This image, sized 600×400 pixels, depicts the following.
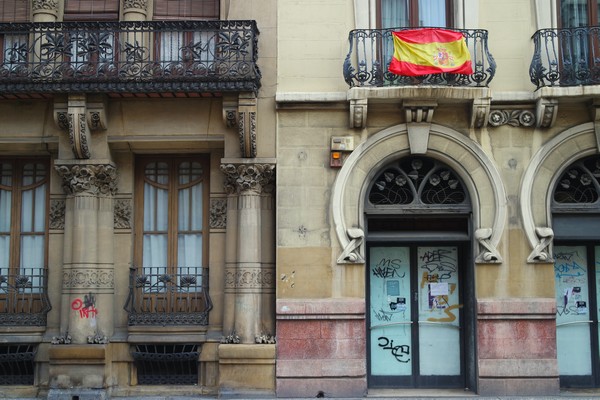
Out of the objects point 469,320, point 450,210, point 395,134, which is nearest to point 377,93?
point 395,134

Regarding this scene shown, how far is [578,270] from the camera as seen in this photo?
48.3 ft

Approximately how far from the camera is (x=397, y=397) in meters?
13.7

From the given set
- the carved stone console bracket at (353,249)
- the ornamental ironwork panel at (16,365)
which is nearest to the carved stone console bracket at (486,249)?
the carved stone console bracket at (353,249)

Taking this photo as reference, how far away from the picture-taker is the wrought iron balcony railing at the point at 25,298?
1449cm

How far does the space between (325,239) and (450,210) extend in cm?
232

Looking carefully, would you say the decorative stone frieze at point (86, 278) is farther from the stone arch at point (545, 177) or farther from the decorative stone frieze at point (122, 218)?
the stone arch at point (545, 177)

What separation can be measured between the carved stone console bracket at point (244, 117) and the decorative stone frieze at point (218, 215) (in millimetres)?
1120

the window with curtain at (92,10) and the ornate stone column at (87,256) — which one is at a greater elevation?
the window with curtain at (92,10)

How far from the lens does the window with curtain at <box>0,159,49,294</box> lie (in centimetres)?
1488

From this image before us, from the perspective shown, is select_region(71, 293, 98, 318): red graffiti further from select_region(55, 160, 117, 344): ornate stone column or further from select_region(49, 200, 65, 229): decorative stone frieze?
select_region(49, 200, 65, 229): decorative stone frieze

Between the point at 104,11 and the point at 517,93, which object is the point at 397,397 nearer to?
the point at 517,93

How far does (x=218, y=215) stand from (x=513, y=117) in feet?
18.3

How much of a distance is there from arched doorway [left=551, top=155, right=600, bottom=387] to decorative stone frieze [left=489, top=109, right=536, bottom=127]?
3.75 feet

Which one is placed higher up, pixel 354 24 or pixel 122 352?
pixel 354 24
